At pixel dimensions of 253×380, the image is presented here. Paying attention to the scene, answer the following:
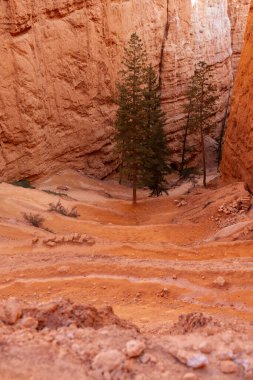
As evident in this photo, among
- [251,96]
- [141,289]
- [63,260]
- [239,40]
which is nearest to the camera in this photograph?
[141,289]

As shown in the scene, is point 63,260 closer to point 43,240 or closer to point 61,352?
point 43,240

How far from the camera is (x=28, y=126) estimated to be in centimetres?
2169

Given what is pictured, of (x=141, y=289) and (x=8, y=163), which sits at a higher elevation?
(x=141, y=289)

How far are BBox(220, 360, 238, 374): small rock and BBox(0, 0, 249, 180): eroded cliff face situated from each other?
1846 centimetres

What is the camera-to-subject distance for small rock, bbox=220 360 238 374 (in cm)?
362

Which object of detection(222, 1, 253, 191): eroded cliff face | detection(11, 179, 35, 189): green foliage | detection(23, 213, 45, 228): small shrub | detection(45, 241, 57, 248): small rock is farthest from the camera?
detection(11, 179, 35, 189): green foliage

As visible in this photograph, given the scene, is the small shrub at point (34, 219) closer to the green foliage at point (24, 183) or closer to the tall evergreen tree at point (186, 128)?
the green foliage at point (24, 183)

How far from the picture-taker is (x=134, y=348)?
3658 mm

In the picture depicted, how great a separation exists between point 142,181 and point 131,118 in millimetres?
3698

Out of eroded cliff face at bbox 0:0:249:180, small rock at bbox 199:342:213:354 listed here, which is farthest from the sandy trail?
eroded cliff face at bbox 0:0:249:180

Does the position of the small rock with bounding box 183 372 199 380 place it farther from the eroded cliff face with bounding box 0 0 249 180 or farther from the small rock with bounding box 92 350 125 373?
the eroded cliff face with bounding box 0 0 249 180

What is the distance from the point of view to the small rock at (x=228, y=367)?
3.62 meters

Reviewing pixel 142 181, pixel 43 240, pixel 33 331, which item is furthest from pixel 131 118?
pixel 33 331

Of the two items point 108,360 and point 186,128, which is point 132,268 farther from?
point 186,128
